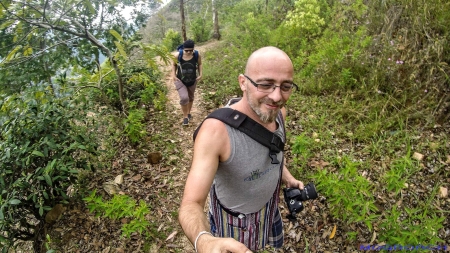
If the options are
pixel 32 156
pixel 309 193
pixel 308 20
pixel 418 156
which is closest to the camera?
pixel 309 193

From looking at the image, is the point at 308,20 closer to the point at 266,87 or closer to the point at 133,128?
the point at 133,128

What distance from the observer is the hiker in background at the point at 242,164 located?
1.61 metres

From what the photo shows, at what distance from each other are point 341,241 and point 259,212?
5.18 ft

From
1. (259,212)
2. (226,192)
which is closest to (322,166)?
(259,212)

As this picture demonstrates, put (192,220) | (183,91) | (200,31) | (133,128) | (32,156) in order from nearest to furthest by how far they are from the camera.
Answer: (192,220) → (32,156) → (133,128) → (183,91) → (200,31)

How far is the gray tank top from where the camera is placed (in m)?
1.75

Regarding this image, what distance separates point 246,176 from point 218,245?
0.77m

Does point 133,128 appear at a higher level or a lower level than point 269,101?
lower

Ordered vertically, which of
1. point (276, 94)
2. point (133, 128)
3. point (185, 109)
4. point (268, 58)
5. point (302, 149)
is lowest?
point (185, 109)

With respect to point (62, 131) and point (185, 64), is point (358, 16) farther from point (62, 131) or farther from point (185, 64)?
point (62, 131)

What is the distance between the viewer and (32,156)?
2.88m

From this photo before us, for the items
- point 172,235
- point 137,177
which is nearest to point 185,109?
point 137,177

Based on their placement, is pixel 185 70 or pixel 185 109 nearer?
pixel 185 70

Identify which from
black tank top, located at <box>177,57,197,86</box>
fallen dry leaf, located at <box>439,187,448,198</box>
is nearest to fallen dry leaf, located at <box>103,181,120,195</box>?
black tank top, located at <box>177,57,197,86</box>
